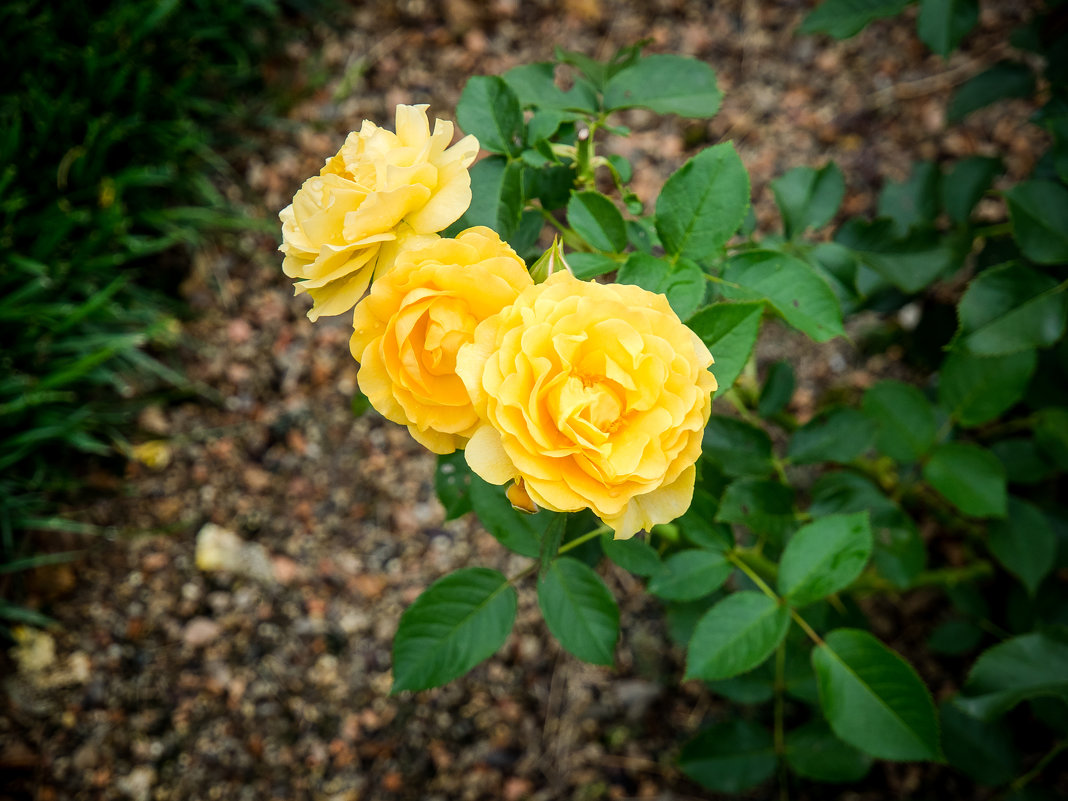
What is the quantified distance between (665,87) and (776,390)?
59 centimetres

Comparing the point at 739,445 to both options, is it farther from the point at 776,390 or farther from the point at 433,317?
the point at 433,317

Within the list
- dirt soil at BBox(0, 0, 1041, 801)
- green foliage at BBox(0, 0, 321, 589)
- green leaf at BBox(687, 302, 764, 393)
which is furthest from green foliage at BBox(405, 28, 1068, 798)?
green foliage at BBox(0, 0, 321, 589)

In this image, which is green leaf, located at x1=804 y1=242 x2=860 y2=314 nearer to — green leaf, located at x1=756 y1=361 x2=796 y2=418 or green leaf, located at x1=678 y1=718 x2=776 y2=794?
green leaf, located at x1=756 y1=361 x2=796 y2=418

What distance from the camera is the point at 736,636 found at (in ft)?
3.35

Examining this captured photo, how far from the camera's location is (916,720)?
99cm

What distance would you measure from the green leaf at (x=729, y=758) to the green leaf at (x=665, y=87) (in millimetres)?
1128

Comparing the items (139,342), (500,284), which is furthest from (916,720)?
(139,342)

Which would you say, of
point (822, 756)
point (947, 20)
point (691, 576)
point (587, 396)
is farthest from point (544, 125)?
point (822, 756)

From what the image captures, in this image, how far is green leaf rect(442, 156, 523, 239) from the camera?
0.89m

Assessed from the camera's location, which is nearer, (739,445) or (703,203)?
(703,203)

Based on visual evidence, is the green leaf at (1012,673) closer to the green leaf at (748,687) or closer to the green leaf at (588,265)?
the green leaf at (748,687)

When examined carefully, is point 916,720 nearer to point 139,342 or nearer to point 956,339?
point 956,339

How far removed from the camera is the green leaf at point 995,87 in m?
1.46

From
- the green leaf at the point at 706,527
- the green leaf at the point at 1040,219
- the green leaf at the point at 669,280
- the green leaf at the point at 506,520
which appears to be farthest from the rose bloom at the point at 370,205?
the green leaf at the point at 1040,219
